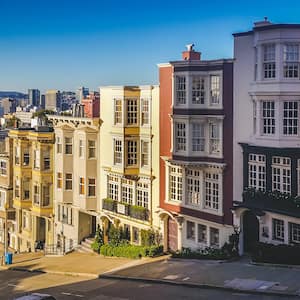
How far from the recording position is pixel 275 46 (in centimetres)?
2986

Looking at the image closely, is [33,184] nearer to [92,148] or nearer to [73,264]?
[92,148]

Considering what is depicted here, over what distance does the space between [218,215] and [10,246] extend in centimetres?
2535

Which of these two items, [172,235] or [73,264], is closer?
[172,235]

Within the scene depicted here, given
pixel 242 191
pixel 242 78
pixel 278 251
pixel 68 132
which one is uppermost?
pixel 242 78

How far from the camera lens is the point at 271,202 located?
99.2ft

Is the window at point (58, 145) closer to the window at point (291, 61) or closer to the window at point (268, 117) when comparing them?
the window at point (268, 117)

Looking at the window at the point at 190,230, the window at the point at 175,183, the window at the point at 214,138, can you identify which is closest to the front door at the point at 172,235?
the window at the point at 190,230

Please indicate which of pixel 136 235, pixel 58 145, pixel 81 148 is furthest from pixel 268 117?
pixel 58 145

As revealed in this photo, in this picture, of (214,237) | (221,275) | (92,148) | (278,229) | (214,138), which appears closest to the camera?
(221,275)

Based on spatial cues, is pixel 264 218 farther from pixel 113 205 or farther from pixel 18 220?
pixel 18 220

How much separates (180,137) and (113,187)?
7722 millimetres

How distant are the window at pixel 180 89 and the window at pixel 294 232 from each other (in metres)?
8.78

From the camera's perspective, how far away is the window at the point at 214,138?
33.0m

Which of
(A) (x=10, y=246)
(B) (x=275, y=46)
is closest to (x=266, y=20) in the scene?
(B) (x=275, y=46)
